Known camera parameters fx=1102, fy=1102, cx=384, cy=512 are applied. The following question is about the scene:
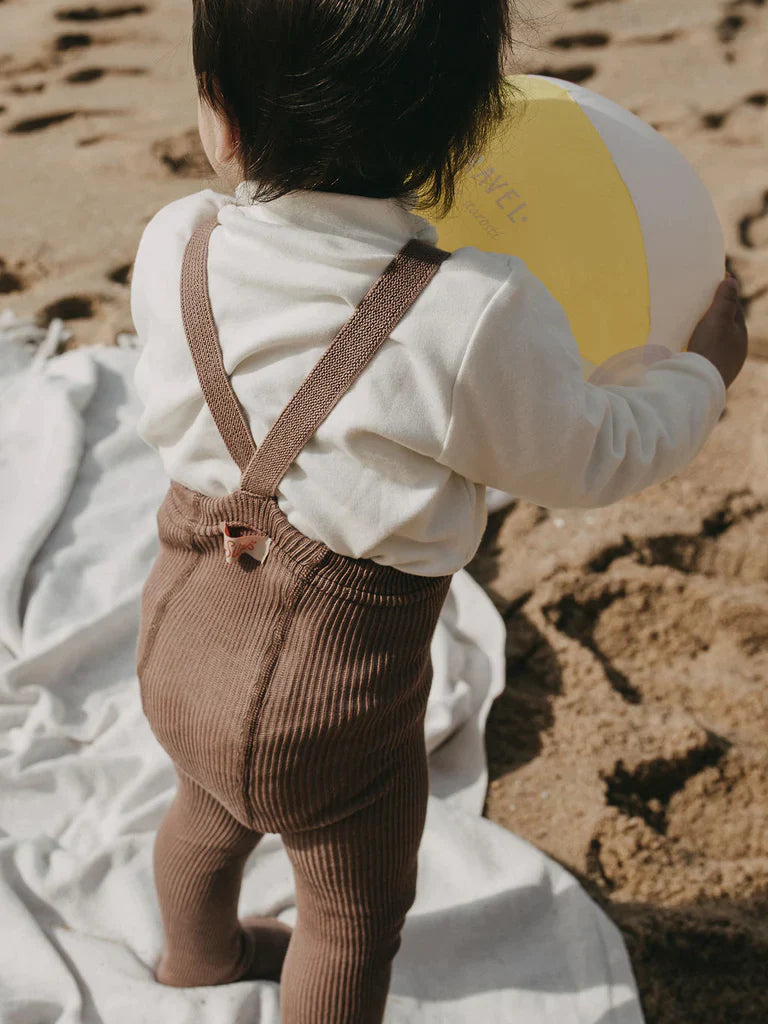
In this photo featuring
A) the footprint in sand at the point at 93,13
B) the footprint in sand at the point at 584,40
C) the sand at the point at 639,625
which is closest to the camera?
the sand at the point at 639,625

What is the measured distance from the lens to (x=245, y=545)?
1041 mm

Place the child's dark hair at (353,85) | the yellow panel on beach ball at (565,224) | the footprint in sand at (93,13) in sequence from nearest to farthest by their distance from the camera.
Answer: the child's dark hair at (353,85) → the yellow panel on beach ball at (565,224) → the footprint in sand at (93,13)

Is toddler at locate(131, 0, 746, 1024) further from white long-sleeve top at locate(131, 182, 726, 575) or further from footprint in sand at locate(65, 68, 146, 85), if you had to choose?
footprint in sand at locate(65, 68, 146, 85)

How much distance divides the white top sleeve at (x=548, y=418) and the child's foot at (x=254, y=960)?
824mm

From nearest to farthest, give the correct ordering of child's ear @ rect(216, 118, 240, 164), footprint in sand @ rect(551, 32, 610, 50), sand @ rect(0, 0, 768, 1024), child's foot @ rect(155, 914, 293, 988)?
child's ear @ rect(216, 118, 240, 164), child's foot @ rect(155, 914, 293, 988), sand @ rect(0, 0, 768, 1024), footprint in sand @ rect(551, 32, 610, 50)

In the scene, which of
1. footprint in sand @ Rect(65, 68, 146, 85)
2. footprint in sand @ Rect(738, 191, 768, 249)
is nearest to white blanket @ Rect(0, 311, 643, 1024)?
footprint in sand @ Rect(738, 191, 768, 249)

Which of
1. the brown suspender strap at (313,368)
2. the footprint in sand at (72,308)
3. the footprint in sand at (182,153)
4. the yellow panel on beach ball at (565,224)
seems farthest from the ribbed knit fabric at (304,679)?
the footprint in sand at (182,153)

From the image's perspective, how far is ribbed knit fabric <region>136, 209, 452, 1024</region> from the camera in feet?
3.24

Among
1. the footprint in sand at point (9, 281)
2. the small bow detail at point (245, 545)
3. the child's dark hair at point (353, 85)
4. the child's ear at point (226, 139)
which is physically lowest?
the footprint in sand at point (9, 281)

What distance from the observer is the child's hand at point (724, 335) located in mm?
1169

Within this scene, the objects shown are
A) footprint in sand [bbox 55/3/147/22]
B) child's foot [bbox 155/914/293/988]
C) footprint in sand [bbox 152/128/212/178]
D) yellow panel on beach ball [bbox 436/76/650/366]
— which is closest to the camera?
yellow panel on beach ball [bbox 436/76/650/366]

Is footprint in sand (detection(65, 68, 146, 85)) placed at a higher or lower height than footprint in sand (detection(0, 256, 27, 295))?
higher

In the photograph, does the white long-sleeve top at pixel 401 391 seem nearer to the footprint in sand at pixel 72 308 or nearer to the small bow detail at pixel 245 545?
the small bow detail at pixel 245 545

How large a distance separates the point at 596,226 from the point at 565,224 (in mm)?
38
